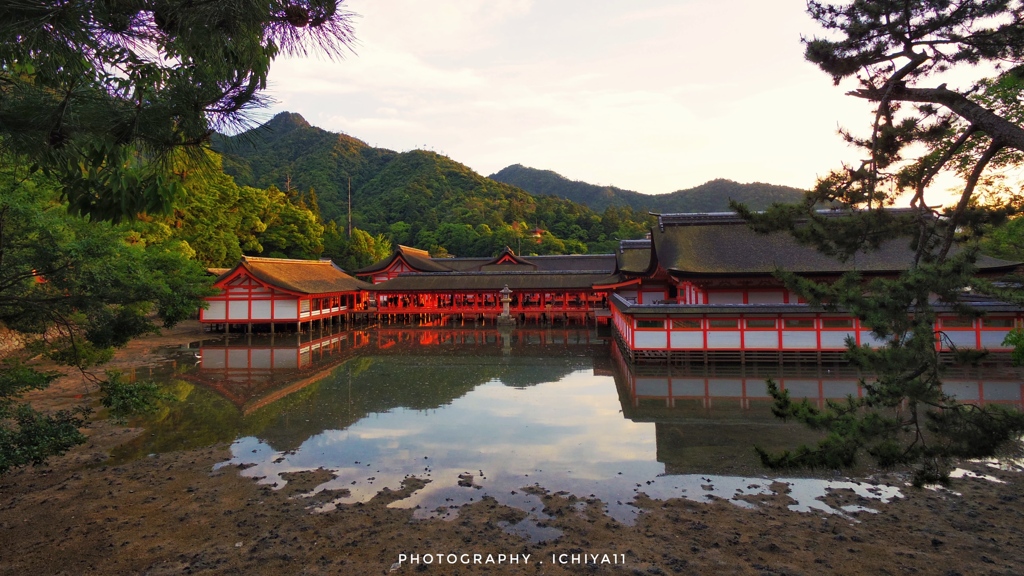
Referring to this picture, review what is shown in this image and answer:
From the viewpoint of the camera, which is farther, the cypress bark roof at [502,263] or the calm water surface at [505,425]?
the cypress bark roof at [502,263]

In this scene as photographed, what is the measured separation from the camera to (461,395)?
12.0m

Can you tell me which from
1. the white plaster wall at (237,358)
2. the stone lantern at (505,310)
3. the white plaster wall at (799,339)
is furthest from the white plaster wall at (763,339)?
the white plaster wall at (237,358)

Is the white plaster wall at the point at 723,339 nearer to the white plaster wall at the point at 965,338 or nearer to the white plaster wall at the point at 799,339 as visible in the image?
the white plaster wall at the point at 799,339

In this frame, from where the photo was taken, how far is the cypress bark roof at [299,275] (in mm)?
23875

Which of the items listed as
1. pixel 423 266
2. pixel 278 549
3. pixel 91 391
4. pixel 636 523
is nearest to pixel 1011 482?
pixel 636 523

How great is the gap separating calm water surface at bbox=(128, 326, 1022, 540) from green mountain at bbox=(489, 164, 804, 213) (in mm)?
51087

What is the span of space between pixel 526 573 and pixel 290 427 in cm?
628

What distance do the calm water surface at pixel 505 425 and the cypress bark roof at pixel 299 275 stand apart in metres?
6.83

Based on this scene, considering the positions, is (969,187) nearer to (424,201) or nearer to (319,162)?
(424,201)

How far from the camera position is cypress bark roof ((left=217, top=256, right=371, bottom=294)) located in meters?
23.9

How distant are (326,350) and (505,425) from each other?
38.5ft

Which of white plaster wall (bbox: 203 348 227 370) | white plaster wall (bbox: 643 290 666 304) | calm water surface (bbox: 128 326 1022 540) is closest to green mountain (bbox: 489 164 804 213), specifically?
white plaster wall (bbox: 643 290 666 304)

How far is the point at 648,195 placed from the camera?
92.1m

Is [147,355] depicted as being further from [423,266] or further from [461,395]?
[423,266]
